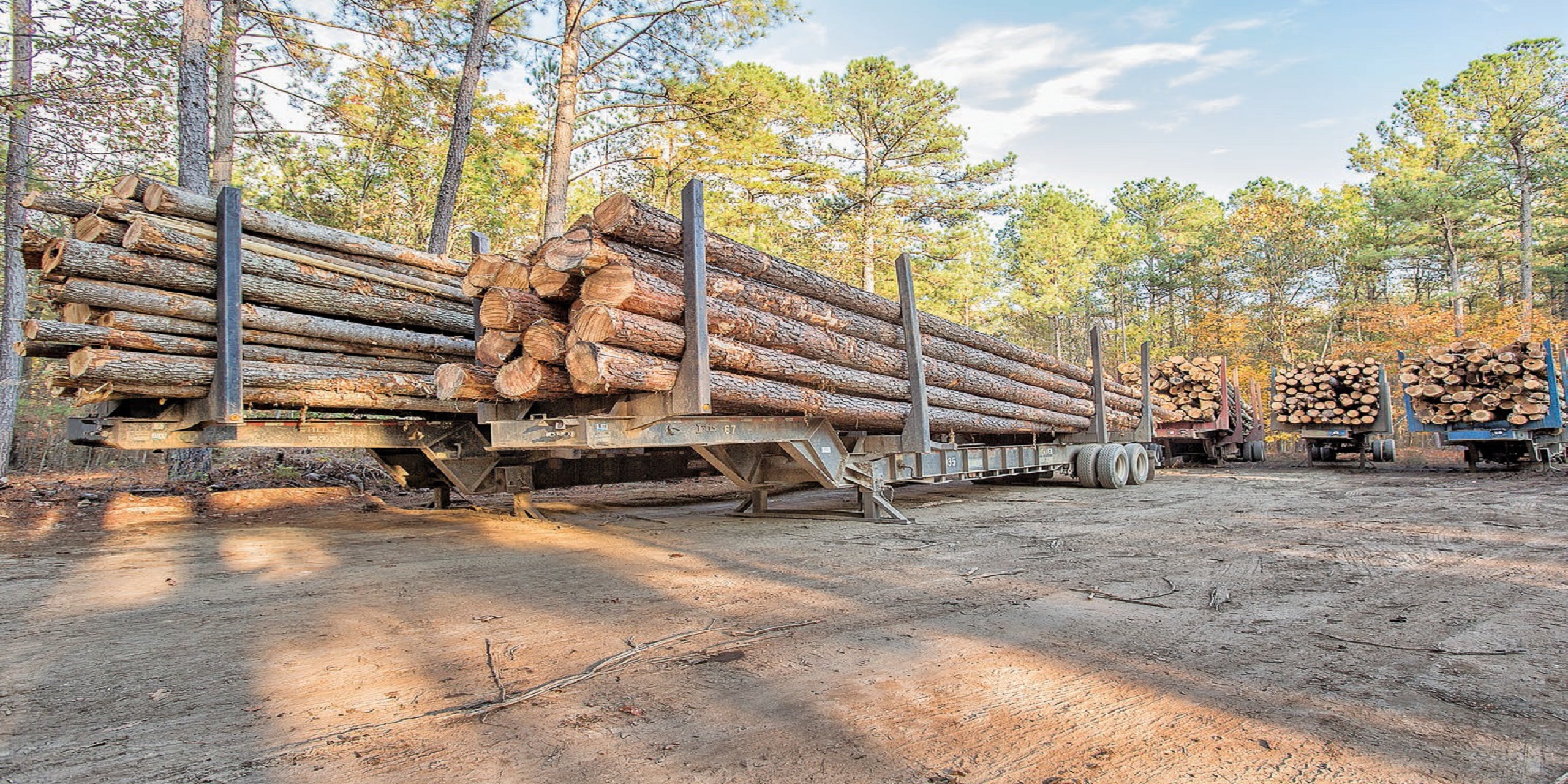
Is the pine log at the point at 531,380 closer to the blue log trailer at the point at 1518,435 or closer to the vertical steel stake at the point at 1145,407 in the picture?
the vertical steel stake at the point at 1145,407

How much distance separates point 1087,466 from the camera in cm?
1195

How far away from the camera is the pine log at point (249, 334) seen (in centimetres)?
562

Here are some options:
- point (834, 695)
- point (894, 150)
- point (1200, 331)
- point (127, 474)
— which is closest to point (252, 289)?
point (834, 695)

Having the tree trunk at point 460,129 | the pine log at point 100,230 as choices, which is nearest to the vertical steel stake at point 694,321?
the pine log at point 100,230

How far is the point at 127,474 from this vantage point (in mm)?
14695

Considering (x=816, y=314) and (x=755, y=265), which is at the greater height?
(x=755, y=265)

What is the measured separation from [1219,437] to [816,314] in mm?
14459

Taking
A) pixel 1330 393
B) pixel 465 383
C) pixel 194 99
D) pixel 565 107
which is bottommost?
pixel 465 383

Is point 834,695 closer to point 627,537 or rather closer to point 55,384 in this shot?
point 627,537

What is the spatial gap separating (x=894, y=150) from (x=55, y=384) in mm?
23947

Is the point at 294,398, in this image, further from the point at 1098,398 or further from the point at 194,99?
the point at 1098,398

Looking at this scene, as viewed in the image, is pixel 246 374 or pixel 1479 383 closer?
pixel 246 374

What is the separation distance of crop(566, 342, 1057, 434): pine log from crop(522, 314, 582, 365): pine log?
177mm

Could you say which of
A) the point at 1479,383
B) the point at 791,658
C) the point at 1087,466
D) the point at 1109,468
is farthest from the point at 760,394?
the point at 1479,383
